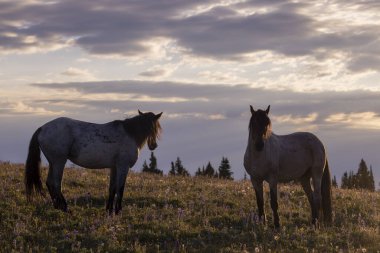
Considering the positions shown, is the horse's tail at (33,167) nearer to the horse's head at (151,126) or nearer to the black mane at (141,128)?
the black mane at (141,128)

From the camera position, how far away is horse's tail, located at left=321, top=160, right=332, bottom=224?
16.1 m

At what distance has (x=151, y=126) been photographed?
1622 centimetres

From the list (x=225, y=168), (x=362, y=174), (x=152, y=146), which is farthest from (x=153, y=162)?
(x=152, y=146)

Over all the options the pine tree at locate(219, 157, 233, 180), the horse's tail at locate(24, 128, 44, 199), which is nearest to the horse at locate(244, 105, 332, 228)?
the horse's tail at locate(24, 128, 44, 199)

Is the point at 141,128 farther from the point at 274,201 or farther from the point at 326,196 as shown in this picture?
the point at 326,196

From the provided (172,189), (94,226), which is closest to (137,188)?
(172,189)

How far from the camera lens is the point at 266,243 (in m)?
12.3

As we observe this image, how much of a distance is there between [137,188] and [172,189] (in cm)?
128

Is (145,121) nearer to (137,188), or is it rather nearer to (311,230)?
Answer: (137,188)

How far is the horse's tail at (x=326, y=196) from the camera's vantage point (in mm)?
16125

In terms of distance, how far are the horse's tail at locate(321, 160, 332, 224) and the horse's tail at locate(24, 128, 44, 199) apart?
815cm

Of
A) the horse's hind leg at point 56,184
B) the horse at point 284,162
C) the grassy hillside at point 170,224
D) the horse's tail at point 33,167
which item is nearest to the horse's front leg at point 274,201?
the horse at point 284,162

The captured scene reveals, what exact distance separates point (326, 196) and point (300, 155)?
1620 mm

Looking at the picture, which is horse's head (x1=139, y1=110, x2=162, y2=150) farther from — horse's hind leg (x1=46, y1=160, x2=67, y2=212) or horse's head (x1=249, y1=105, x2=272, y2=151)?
horse's head (x1=249, y1=105, x2=272, y2=151)
